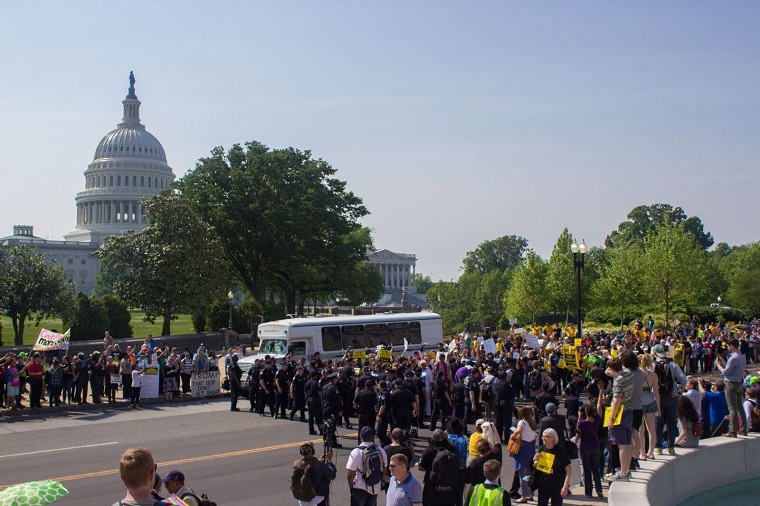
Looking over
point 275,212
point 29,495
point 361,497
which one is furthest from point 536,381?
point 275,212

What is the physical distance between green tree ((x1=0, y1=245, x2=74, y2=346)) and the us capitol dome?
12266cm

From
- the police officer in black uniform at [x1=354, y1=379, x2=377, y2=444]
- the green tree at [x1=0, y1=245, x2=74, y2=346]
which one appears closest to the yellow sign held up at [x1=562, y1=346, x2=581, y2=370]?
the police officer in black uniform at [x1=354, y1=379, x2=377, y2=444]

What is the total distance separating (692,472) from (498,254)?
155139 mm

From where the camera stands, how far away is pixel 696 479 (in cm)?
1266

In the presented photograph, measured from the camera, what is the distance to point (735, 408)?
14.5 m

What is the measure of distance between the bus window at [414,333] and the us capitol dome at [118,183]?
13620cm

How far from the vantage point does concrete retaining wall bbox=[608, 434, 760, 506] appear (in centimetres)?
1061

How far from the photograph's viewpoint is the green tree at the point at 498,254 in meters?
165

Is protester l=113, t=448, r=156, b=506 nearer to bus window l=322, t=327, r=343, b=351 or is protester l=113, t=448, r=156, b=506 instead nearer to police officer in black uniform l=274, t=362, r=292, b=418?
police officer in black uniform l=274, t=362, r=292, b=418

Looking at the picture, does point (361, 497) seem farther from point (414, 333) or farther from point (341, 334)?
point (414, 333)

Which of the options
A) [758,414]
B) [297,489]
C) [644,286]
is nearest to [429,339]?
[758,414]

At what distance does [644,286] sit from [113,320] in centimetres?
3688

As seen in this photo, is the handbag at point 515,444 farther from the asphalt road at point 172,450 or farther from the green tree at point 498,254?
the green tree at point 498,254

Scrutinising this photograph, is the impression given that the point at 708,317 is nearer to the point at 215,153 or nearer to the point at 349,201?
the point at 349,201
